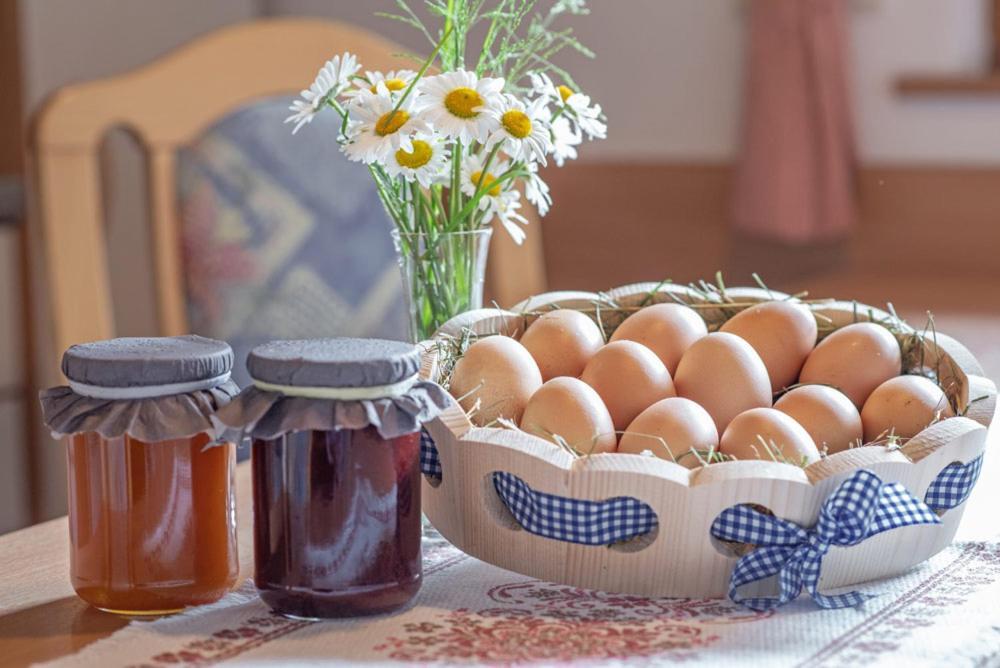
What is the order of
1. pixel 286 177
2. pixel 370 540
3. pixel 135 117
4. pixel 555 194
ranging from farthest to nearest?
pixel 555 194
pixel 286 177
pixel 135 117
pixel 370 540

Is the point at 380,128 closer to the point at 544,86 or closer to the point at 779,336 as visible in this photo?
the point at 544,86

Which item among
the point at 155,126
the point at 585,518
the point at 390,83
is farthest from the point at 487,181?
the point at 155,126

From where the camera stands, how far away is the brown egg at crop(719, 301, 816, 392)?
3.00 feet

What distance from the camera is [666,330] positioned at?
0.91 meters

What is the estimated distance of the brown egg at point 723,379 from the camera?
2.77 feet

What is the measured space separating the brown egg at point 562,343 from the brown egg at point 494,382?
0.13 feet

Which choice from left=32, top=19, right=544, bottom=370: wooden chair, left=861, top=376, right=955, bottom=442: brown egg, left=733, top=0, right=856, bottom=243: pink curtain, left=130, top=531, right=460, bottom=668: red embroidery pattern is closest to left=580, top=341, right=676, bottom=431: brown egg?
left=861, top=376, right=955, bottom=442: brown egg

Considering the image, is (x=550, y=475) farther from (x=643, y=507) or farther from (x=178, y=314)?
(x=178, y=314)

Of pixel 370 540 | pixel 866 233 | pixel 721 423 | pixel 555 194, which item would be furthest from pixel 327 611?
pixel 555 194

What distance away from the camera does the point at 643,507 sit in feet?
2.47

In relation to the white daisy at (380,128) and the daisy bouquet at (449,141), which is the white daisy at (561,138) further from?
the white daisy at (380,128)

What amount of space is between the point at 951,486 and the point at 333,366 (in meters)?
0.37

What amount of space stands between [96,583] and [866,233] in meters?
1.97

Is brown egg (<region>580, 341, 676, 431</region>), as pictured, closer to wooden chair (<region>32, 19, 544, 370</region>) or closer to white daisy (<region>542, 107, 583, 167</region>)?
white daisy (<region>542, 107, 583, 167</region>)
